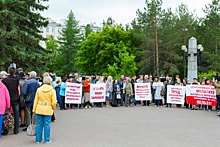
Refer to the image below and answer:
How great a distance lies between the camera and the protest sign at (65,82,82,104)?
17.2 meters

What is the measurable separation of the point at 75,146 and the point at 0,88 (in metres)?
3.02

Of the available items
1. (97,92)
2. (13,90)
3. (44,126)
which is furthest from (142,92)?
(44,126)

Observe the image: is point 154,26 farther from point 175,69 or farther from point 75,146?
point 75,146

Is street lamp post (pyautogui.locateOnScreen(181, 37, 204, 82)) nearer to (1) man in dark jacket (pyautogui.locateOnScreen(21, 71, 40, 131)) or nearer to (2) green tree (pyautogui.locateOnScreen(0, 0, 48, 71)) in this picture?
(2) green tree (pyautogui.locateOnScreen(0, 0, 48, 71))

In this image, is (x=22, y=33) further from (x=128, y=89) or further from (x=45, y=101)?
(x=45, y=101)

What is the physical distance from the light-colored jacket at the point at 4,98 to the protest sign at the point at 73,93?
805 centimetres

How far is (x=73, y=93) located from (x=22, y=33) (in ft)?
26.7

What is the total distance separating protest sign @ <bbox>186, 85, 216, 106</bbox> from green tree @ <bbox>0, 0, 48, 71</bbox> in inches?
472

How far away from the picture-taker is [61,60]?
64.5 m

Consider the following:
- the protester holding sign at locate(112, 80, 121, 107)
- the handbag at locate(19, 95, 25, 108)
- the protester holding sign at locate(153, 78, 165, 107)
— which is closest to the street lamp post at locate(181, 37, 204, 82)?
the protester holding sign at locate(153, 78, 165, 107)

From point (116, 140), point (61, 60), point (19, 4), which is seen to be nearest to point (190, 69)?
point (19, 4)

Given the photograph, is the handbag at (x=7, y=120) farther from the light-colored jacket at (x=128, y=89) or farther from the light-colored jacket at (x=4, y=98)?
the light-colored jacket at (x=128, y=89)

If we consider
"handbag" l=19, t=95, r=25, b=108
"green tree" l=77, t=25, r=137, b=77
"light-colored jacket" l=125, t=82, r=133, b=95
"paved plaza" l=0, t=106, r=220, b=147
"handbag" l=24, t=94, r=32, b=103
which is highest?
"green tree" l=77, t=25, r=137, b=77

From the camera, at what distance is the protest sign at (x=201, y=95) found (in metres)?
16.3
